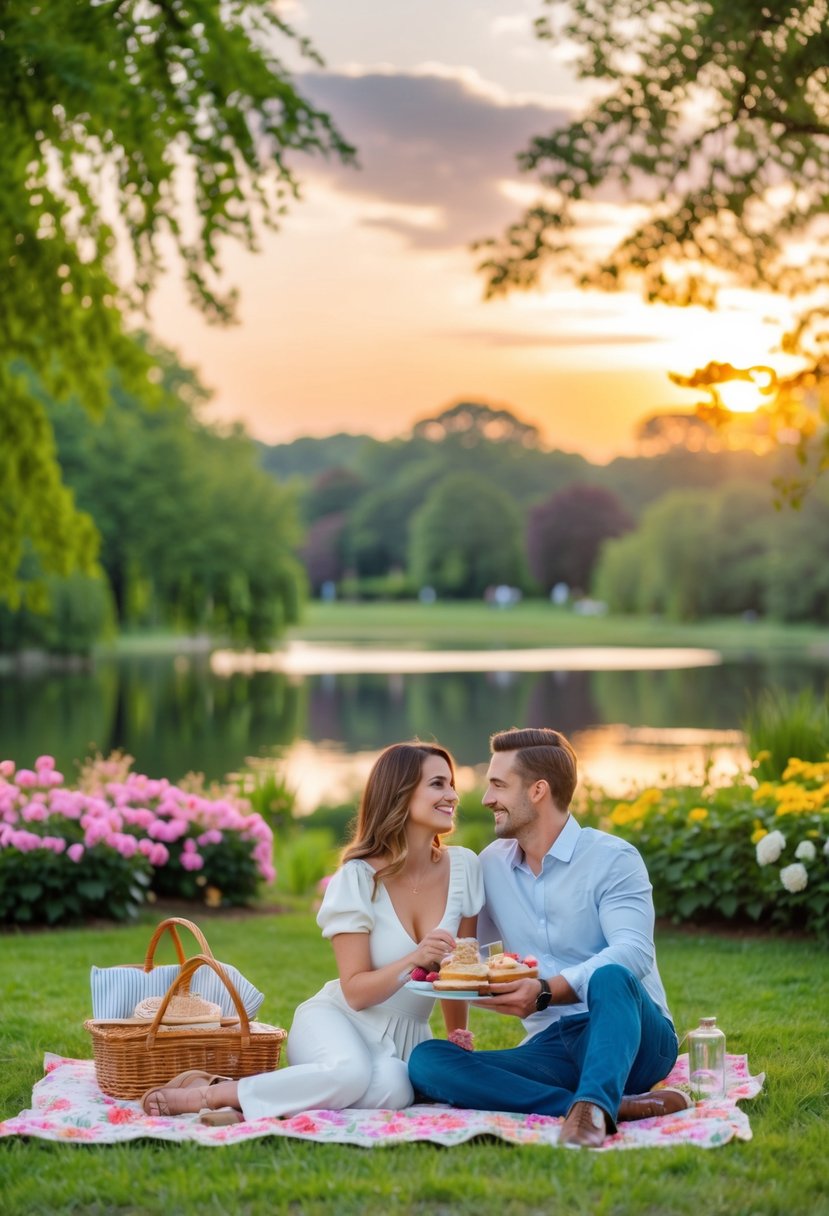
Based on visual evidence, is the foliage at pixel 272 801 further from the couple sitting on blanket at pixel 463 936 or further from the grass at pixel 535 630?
the grass at pixel 535 630

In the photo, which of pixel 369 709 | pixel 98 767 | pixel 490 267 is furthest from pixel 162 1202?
pixel 369 709

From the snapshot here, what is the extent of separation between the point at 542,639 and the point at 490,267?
60.4 m

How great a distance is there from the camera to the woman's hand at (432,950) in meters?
4.36

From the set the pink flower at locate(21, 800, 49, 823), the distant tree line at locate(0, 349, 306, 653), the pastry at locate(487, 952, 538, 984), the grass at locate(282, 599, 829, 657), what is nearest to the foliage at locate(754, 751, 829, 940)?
the pastry at locate(487, 952, 538, 984)

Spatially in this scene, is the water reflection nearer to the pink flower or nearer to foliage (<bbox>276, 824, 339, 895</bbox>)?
foliage (<bbox>276, 824, 339, 895</bbox>)

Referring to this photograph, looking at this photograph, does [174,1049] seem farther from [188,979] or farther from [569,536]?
[569,536]

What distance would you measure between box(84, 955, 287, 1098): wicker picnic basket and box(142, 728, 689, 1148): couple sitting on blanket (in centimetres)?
8

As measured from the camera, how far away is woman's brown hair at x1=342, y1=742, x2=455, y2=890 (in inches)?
179

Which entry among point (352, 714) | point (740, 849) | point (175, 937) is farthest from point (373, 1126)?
point (352, 714)

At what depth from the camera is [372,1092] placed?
14.6ft

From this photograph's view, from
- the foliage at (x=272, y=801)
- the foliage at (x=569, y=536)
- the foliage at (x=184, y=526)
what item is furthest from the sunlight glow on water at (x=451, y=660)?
the foliage at (x=569, y=536)

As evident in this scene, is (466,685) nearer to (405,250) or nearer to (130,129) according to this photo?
(405,250)

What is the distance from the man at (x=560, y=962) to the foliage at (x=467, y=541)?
105791mm

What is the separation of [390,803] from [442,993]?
23.3 inches
